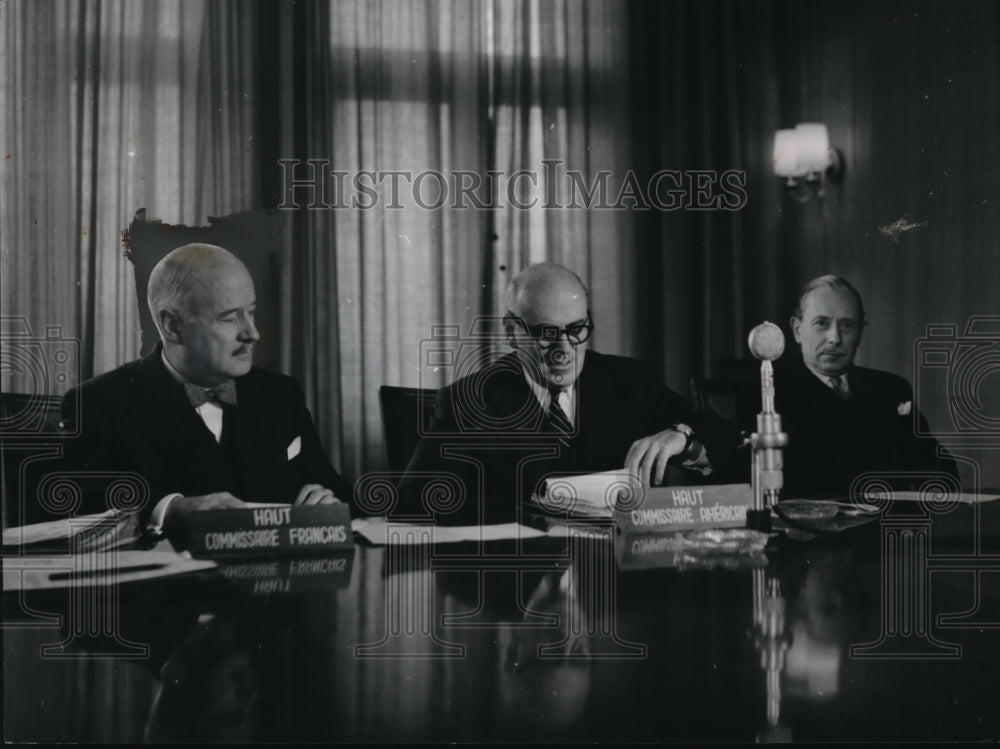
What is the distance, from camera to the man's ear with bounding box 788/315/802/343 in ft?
6.30

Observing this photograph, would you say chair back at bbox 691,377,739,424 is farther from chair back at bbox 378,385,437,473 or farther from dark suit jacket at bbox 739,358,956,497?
chair back at bbox 378,385,437,473

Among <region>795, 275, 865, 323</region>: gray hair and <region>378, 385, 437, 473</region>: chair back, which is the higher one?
<region>795, 275, 865, 323</region>: gray hair

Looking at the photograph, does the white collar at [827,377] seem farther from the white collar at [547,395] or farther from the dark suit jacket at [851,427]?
the white collar at [547,395]

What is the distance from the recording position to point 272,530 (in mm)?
1432

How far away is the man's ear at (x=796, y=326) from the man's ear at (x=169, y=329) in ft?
4.30

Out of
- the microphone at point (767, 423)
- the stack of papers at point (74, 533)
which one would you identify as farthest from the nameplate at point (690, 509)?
the stack of papers at point (74, 533)

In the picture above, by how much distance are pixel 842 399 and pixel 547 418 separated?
2.21ft

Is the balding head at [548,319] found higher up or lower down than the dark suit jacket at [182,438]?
higher up

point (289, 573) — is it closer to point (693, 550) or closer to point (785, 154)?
point (693, 550)

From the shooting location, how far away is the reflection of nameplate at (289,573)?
3.95 ft

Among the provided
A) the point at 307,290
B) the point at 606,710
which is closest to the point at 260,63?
the point at 307,290

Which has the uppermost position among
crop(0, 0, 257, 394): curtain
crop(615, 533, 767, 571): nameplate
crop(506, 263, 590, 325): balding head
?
crop(0, 0, 257, 394): curtain

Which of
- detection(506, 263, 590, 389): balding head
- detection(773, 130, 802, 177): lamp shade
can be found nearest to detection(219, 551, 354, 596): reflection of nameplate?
detection(506, 263, 590, 389): balding head

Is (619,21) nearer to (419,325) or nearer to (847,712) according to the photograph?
(419,325)
